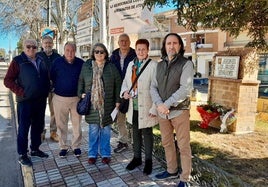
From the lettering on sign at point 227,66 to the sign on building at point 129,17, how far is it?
10.6 ft

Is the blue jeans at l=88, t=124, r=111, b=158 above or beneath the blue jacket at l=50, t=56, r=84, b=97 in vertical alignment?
beneath

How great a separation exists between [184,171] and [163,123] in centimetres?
64

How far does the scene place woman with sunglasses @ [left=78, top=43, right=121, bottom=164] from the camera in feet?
13.7

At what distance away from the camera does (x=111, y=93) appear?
4270 millimetres

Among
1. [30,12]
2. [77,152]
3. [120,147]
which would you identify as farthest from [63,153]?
[30,12]

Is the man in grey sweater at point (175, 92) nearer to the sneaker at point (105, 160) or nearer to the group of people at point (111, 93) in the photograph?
the group of people at point (111, 93)

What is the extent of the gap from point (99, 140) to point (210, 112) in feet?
12.3

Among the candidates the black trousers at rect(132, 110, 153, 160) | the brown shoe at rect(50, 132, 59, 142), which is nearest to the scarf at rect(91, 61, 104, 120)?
the black trousers at rect(132, 110, 153, 160)

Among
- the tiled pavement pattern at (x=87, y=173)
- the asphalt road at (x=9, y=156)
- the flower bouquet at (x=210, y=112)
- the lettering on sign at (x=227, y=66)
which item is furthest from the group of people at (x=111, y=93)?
the lettering on sign at (x=227, y=66)

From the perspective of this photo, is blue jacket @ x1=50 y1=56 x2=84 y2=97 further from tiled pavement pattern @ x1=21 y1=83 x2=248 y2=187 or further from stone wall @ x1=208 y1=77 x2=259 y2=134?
stone wall @ x1=208 y1=77 x2=259 y2=134

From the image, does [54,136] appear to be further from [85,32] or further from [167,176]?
[167,176]

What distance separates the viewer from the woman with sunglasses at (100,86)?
4.17 metres

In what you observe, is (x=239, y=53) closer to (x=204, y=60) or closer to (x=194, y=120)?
(x=194, y=120)

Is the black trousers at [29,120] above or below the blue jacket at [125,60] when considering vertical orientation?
below
